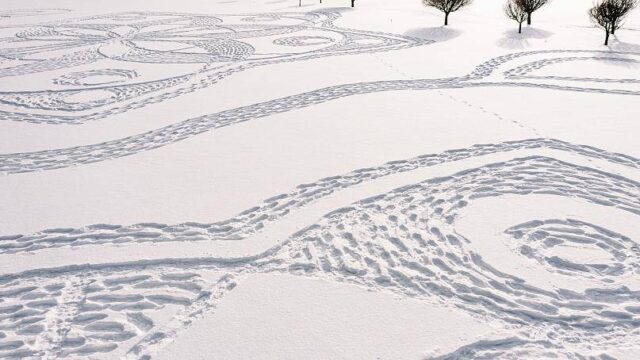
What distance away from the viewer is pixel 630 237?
16.9ft

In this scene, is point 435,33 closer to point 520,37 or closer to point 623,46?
point 520,37

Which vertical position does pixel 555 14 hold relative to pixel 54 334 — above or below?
above

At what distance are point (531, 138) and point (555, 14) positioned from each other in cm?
1897

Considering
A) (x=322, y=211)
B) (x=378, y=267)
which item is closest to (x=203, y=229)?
(x=322, y=211)

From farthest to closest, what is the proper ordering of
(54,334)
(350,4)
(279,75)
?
(350,4)
(279,75)
(54,334)

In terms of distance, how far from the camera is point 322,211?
19.0 feet

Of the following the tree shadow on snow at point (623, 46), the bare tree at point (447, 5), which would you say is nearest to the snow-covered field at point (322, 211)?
the tree shadow on snow at point (623, 46)

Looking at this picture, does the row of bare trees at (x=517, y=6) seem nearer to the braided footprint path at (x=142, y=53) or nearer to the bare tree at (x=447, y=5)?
the bare tree at (x=447, y=5)

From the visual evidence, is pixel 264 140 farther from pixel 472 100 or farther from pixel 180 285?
pixel 472 100

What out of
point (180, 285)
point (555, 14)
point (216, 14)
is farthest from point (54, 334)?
point (555, 14)

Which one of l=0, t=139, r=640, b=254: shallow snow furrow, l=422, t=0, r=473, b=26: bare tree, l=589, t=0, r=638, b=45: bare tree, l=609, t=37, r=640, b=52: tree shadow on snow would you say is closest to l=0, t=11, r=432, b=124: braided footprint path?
l=422, t=0, r=473, b=26: bare tree

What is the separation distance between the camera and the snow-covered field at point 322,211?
4.00 metres

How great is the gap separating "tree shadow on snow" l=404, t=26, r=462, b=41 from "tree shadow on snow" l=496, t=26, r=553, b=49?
1676 mm

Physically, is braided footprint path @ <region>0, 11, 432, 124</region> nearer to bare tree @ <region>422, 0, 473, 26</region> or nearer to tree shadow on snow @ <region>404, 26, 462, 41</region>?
tree shadow on snow @ <region>404, 26, 462, 41</region>
